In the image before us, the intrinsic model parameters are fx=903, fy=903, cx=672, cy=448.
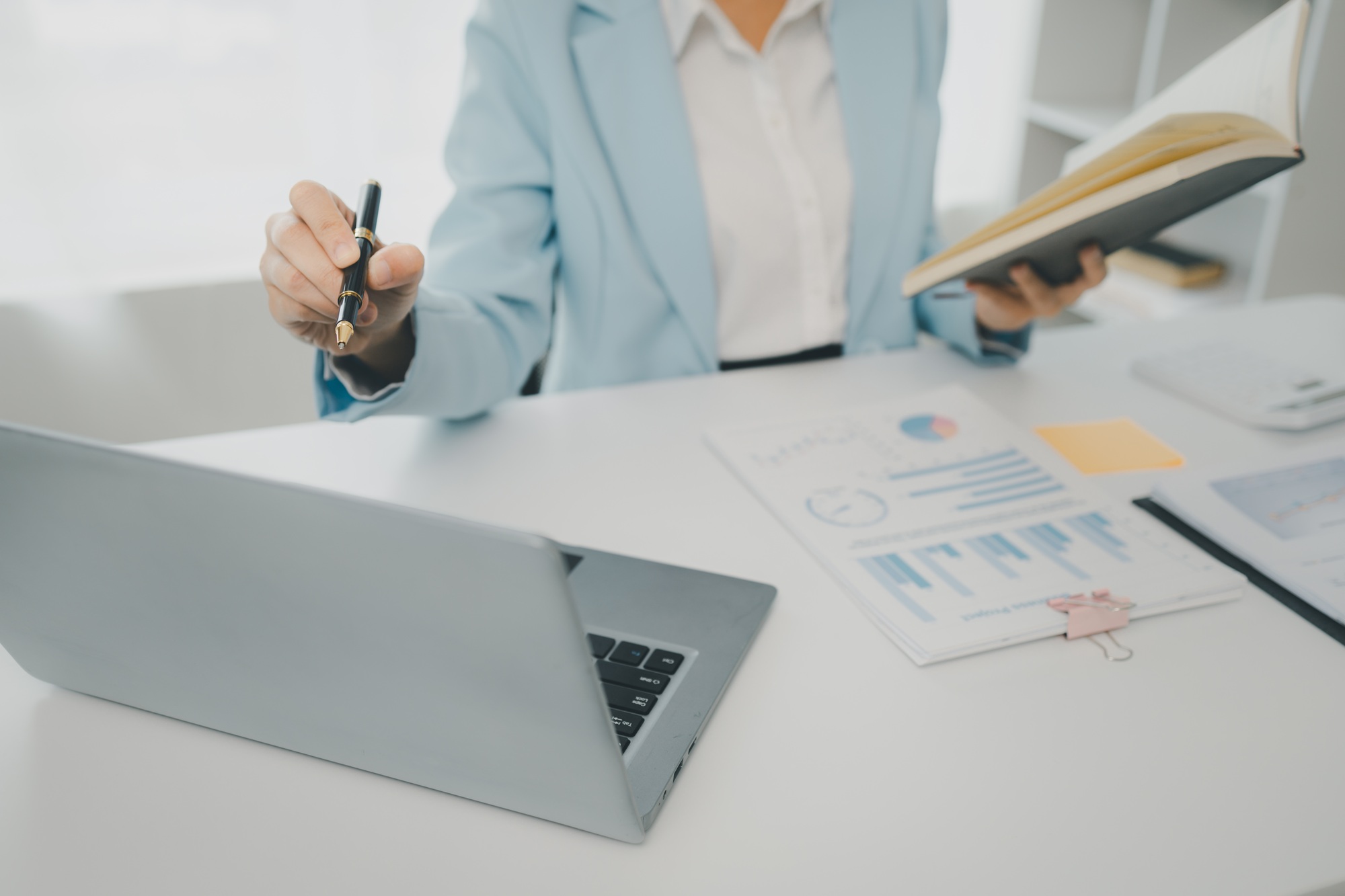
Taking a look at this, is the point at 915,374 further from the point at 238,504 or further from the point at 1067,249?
the point at 238,504

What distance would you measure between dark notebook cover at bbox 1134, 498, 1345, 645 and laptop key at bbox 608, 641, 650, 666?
1.38 ft

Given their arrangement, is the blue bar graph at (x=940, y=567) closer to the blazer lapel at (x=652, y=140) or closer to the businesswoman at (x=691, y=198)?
the businesswoman at (x=691, y=198)

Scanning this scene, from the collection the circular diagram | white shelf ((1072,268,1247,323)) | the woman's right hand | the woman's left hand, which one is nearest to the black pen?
the woman's right hand

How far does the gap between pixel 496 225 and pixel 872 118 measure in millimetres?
493

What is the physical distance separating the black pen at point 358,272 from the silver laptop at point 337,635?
171mm

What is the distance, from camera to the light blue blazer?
36.4 inches

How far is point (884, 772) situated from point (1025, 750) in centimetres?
8

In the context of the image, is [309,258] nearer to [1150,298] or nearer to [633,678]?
[633,678]

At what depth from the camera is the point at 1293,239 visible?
1604 millimetres

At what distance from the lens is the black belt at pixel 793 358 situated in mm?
1103

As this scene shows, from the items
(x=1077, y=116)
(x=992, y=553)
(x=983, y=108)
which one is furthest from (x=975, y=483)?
(x=983, y=108)

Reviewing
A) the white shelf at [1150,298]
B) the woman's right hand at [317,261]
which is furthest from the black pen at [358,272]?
the white shelf at [1150,298]

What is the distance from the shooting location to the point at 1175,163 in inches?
24.5

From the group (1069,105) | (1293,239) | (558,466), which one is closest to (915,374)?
(558,466)
